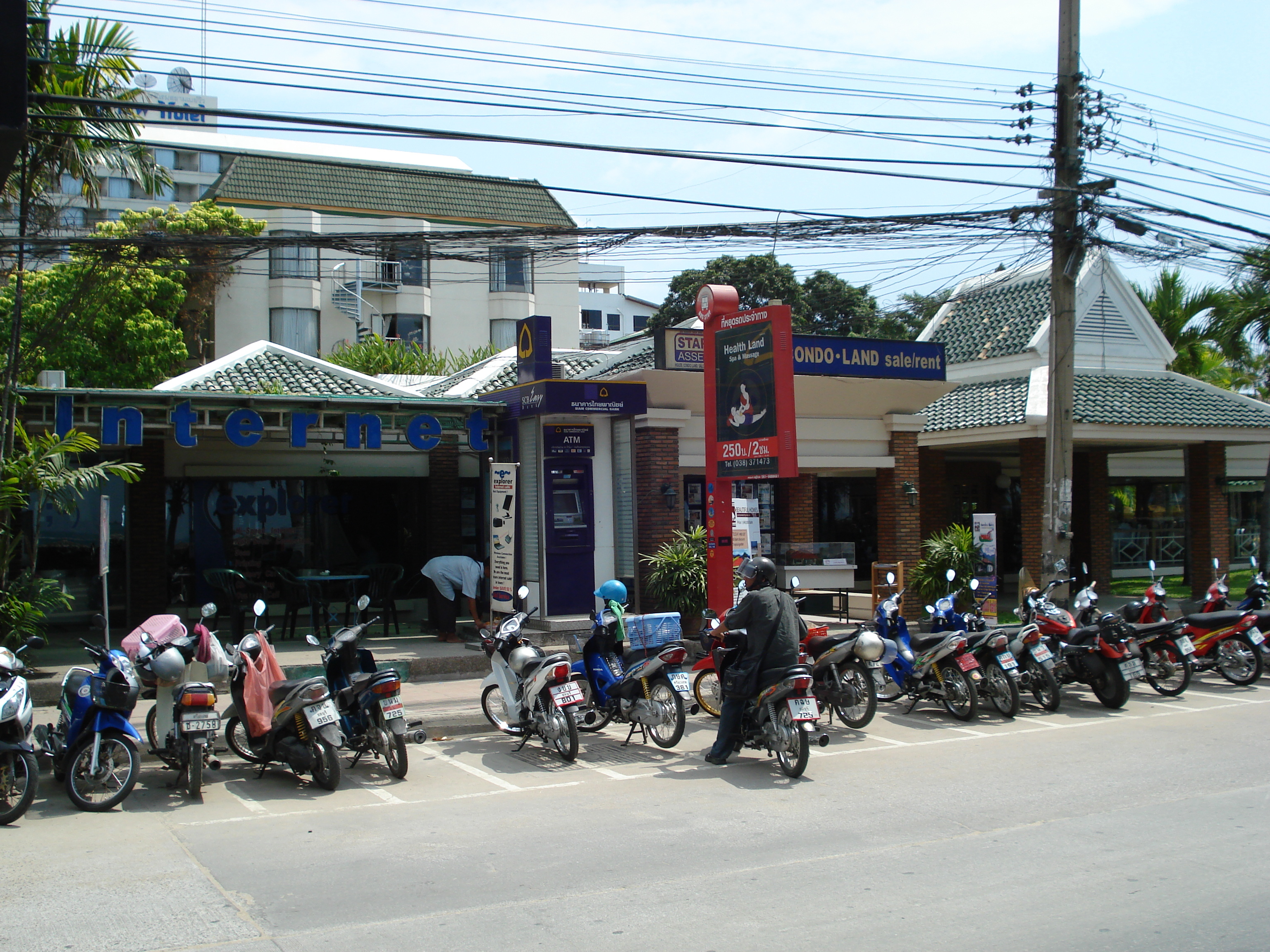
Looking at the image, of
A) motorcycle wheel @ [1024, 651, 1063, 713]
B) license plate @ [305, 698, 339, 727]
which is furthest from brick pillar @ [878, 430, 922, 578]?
license plate @ [305, 698, 339, 727]

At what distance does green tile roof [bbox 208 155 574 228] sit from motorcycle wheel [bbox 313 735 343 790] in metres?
35.3

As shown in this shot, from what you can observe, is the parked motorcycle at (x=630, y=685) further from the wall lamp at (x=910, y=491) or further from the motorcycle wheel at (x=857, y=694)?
the wall lamp at (x=910, y=491)

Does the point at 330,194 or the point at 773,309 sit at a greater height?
the point at 330,194

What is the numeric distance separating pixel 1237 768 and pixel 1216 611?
5.22 meters

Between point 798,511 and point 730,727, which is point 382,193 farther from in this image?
point 730,727

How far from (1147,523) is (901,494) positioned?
1133 cm

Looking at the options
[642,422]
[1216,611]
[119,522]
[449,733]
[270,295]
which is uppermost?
[270,295]

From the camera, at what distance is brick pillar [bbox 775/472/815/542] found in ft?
59.0

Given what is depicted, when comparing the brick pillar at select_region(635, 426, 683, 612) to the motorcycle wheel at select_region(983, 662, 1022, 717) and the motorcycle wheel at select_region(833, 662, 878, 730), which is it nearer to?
the motorcycle wheel at select_region(833, 662, 878, 730)

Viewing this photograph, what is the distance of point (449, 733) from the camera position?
35.4 ft

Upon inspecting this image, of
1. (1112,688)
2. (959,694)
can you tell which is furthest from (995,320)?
(959,694)

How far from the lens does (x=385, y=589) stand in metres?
16.8

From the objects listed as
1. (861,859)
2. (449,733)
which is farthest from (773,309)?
(861,859)

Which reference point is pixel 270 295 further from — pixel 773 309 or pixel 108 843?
pixel 108 843
